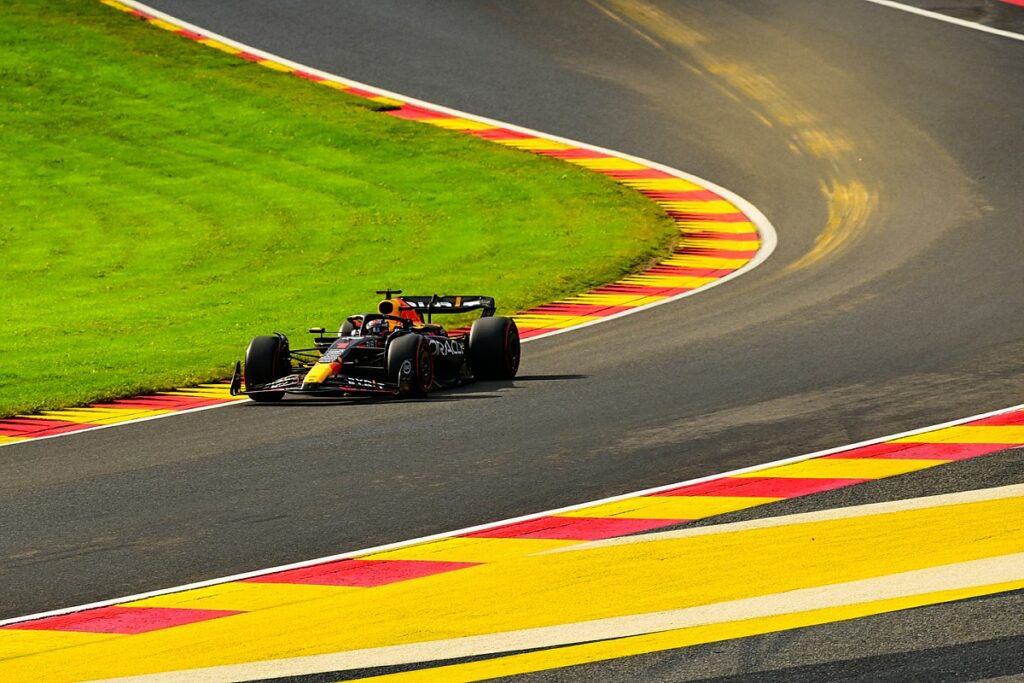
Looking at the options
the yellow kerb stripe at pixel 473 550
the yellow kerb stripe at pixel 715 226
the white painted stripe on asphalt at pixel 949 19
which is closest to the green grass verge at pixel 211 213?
the yellow kerb stripe at pixel 715 226

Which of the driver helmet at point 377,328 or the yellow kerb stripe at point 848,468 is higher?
the driver helmet at point 377,328

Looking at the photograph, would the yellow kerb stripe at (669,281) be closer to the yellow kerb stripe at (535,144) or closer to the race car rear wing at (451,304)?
the race car rear wing at (451,304)

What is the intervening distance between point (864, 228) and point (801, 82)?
382 inches

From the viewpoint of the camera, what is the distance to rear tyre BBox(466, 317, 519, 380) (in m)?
13.6

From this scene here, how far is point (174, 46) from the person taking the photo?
34.0 metres

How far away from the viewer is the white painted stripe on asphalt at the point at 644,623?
6.55 m

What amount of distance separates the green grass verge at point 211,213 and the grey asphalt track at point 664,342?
1.77m

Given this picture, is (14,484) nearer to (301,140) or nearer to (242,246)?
(242,246)

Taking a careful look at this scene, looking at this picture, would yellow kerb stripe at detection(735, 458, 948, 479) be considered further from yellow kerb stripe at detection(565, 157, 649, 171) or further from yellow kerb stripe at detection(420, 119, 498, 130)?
yellow kerb stripe at detection(420, 119, 498, 130)

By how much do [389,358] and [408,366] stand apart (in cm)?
17

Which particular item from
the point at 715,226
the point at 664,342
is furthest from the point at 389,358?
the point at 715,226

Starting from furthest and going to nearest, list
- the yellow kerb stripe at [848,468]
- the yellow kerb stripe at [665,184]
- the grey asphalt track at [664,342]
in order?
the yellow kerb stripe at [665,184] → the yellow kerb stripe at [848,468] → the grey asphalt track at [664,342]

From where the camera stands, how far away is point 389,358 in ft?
41.8

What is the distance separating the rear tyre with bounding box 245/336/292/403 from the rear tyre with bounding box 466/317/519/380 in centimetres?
162
